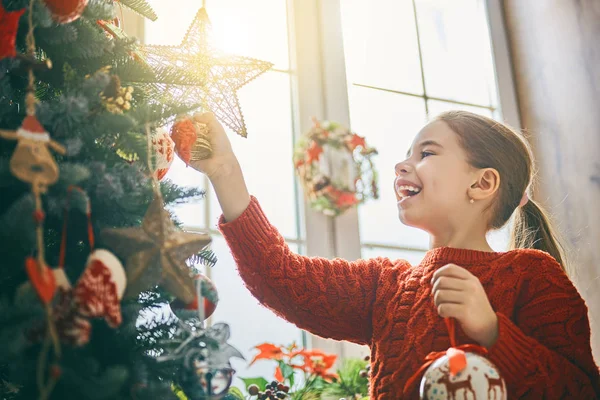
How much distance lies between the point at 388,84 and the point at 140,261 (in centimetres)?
157

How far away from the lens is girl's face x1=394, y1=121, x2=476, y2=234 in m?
1.37

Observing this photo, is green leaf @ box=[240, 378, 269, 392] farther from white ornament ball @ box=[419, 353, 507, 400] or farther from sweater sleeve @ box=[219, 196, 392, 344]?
white ornament ball @ box=[419, 353, 507, 400]

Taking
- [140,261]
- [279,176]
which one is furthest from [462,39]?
[140,261]

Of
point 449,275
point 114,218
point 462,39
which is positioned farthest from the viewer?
point 462,39

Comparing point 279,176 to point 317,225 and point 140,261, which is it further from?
point 140,261

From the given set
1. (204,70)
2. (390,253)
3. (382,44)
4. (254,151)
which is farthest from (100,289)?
(382,44)

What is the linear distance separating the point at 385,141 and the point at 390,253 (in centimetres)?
35

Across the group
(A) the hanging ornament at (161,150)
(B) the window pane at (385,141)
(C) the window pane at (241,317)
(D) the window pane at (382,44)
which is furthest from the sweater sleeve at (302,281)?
(D) the window pane at (382,44)

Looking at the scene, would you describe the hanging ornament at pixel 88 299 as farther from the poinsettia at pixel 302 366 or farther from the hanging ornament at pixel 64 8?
the poinsettia at pixel 302 366

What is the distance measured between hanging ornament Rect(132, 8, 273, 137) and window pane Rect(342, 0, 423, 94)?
37.2 inches

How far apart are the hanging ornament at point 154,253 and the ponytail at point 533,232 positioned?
908 millimetres

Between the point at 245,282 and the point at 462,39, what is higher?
the point at 462,39

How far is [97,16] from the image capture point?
106 centimetres

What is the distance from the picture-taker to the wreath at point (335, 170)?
143 centimetres
